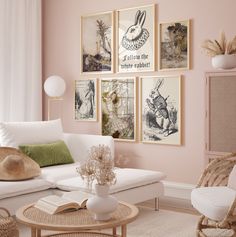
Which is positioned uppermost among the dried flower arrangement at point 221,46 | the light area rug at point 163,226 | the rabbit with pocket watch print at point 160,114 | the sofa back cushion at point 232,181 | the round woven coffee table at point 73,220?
the dried flower arrangement at point 221,46

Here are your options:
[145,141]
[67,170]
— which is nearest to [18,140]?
[67,170]

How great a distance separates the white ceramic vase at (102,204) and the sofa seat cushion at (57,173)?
1.51 metres

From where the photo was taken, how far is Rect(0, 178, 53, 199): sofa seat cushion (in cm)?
416

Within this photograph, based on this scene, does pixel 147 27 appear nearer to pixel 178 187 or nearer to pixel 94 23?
pixel 94 23

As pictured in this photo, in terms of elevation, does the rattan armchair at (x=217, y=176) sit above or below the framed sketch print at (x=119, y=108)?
below

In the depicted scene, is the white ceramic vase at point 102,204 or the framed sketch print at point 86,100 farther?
the framed sketch print at point 86,100

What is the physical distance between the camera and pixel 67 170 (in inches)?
193

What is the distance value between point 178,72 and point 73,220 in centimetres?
279

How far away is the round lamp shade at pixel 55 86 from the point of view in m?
6.17

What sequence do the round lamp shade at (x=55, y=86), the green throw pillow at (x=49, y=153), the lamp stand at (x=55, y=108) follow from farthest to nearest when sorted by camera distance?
1. the lamp stand at (x=55, y=108)
2. the round lamp shade at (x=55, y=86)
3. the green throw pillow at (x=49, y=153)

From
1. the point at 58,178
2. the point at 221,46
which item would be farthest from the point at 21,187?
the point at 221,46

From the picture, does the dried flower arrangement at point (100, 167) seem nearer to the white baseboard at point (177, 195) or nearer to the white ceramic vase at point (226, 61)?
the white ceramic vase at point (226, 61)

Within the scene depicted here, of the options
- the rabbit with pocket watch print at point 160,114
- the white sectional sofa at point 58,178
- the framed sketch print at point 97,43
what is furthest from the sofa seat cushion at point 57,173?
the framed sketch print at point 97,43

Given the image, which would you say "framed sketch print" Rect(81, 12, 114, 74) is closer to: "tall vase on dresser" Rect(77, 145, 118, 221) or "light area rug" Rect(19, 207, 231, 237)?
"light area rug" Rect(19, 207, 231, 237)
